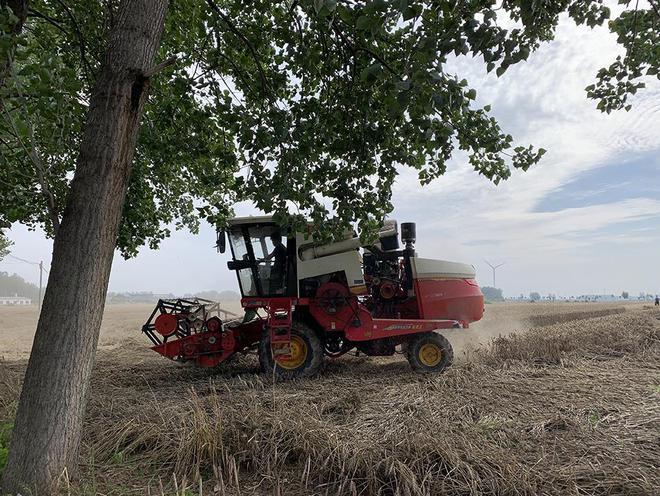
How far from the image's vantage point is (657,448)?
3.41 meters

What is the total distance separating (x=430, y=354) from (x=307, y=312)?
2.15 m

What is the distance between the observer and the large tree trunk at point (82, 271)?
2773 mm

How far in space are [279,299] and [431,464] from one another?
14.8ft

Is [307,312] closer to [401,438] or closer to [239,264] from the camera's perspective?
[239,264]

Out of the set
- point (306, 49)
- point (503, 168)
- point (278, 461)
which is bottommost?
point (278, 461)

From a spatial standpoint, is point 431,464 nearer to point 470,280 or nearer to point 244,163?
point 244,163

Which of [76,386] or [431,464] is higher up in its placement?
[76,386]

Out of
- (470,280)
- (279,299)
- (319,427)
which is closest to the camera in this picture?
(319,427)

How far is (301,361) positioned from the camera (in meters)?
7.21

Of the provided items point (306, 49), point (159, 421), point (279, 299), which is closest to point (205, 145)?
point (306, 49)

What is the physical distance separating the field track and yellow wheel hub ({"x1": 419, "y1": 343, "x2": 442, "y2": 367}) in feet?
4.04

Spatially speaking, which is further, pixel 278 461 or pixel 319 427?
pixel 319 427

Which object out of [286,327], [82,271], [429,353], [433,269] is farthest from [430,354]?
[82,271]

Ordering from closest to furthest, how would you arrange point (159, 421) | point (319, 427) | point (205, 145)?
point (319, 427)
point (159, 421)
point (205, 145)
